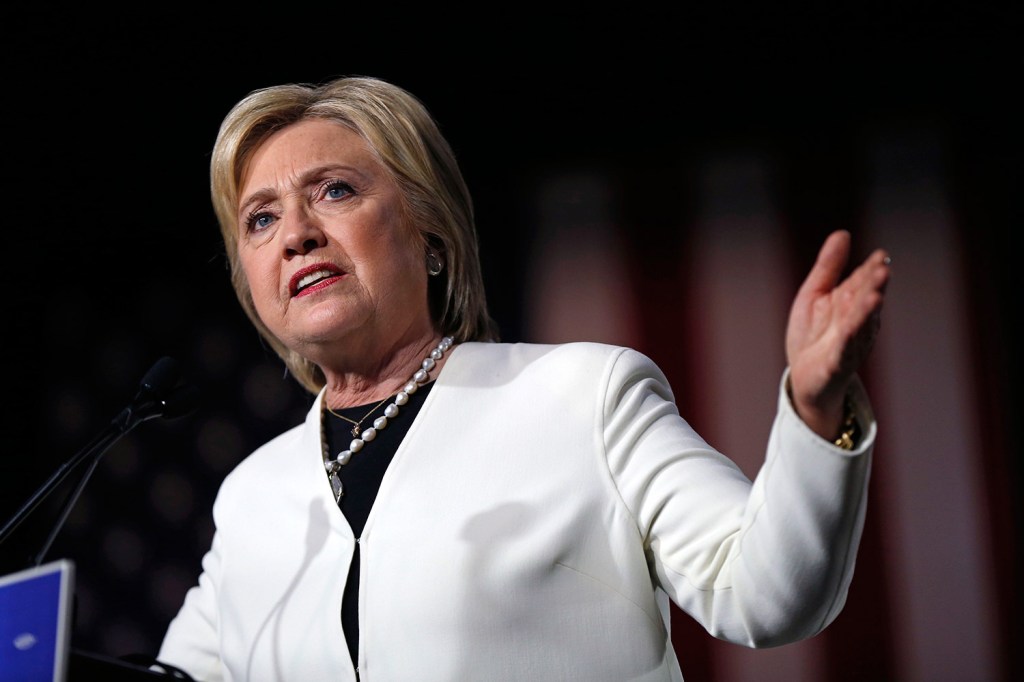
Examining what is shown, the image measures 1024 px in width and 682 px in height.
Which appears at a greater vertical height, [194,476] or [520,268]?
[520,268]

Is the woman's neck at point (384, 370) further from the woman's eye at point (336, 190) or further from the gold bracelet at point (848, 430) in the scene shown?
the gold bracelet at point (848, 430)

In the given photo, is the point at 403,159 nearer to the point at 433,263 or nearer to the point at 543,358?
the point at 433,263

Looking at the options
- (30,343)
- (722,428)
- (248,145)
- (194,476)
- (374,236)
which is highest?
(248,145)

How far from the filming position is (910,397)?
2.44 metres

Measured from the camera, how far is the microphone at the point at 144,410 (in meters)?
1.28

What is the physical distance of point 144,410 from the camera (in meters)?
1.36

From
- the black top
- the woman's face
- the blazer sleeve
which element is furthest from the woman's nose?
the blazer sleeve

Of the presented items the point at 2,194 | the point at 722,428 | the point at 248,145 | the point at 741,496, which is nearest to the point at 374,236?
the point at 248,145

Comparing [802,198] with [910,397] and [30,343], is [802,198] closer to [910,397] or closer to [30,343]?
[910,397]

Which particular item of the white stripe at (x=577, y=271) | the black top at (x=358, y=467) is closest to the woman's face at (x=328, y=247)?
the black top at (x=358, y=467)

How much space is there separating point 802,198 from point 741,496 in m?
1.75

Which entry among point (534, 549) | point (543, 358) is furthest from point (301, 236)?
point (534, 549)

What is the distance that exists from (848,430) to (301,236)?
91cm

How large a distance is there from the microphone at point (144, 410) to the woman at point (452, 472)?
188 mm
